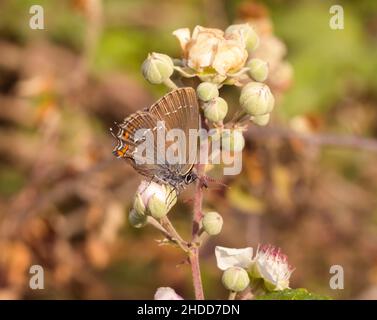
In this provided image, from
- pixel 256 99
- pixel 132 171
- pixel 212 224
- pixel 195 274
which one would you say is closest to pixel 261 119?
pixel 256 99

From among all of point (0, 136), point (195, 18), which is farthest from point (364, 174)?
point (0, 136)

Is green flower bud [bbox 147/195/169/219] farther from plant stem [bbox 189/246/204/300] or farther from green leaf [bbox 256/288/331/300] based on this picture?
green leaf [bbox 256/288/331/300]

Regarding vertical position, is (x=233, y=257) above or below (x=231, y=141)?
below

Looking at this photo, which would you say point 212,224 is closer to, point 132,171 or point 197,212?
point 197,212

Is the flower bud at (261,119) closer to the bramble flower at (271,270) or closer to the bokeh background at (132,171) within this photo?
the bramble flower at (271,270)

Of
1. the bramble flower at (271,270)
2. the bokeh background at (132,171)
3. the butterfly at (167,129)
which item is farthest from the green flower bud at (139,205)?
the bokeh background at (132,171)

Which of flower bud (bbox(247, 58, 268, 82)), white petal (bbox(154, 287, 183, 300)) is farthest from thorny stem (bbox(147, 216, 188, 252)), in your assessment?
flower bud (bbox(247, 58, 268, 82))
